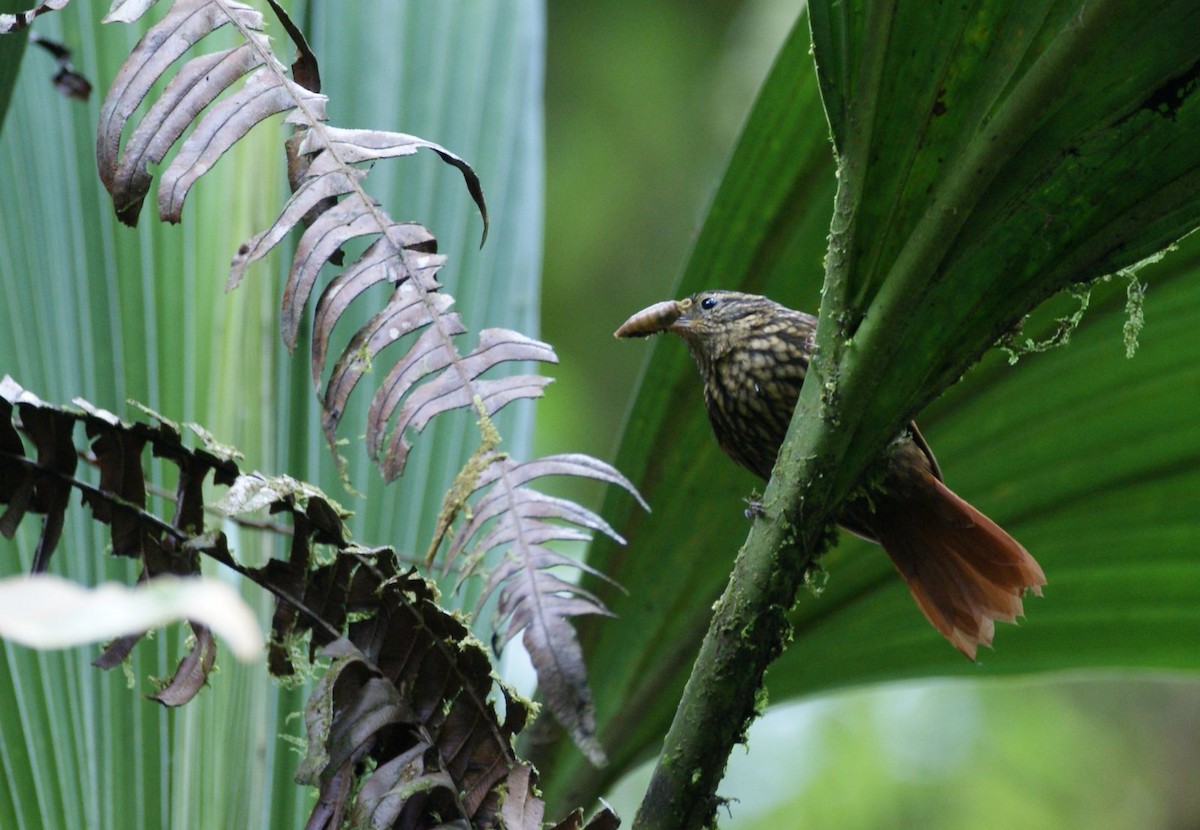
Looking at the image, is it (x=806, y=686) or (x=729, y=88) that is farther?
(x=729, y=88)

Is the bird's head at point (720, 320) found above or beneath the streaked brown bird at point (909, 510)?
above

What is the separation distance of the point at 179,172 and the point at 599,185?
4090mm

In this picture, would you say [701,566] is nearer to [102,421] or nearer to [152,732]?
[152,732]

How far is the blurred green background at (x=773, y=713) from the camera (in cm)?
482

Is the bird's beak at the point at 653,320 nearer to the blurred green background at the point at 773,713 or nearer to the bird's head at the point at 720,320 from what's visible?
the bird's head at the point at 720,320

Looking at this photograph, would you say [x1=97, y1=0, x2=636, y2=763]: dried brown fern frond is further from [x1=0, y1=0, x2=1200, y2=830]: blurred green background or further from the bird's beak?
[x1=0, y1=0, x2=1200, y2=830]: blurred green background

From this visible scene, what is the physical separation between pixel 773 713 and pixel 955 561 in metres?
3.27

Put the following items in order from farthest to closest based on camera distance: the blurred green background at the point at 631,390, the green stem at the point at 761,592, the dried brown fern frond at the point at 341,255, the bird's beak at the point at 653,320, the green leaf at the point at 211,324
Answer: the blurred green background at the point at 631,390
the bird's beak at the point at 653,320
the green leaf at the point at 211,324
the dried brown fern frond at the point at 341,255
the green stem at the point at 761,592

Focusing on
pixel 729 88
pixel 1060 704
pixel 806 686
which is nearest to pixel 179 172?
pixel 806 686

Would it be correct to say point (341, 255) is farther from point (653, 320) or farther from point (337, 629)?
point (653, 320)

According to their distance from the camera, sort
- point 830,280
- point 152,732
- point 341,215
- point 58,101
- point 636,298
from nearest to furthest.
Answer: point 830,280, point 341,215, point 152,732, point 58,101, point 636,298

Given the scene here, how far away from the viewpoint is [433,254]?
1006 millimetres

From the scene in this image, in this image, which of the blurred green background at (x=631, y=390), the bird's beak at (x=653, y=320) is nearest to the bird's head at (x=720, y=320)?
the bird's beak at (x=653, y=320)

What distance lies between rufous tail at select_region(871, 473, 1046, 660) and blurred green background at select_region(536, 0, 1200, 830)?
118 inches
